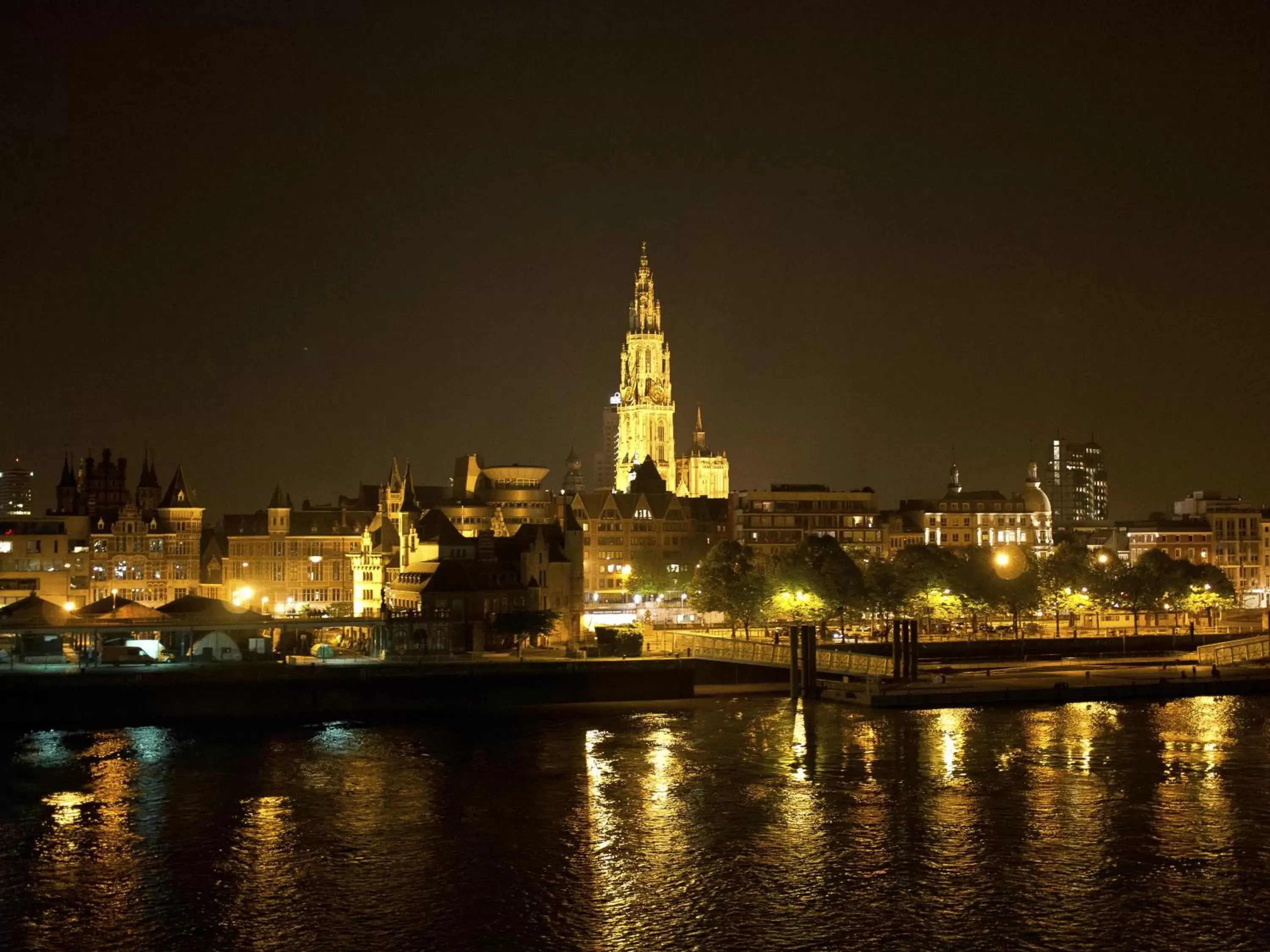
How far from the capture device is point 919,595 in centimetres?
11169

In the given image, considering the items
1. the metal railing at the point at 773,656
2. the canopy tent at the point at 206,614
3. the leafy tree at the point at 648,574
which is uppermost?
the leafy tree at the point at 648,574

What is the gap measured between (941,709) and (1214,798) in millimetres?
23340

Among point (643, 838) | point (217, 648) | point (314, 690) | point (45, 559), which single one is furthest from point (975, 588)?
point (45, 559)

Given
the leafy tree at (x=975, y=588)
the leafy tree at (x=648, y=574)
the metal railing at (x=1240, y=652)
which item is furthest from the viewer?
the leafy tree at (x=648, y=574)

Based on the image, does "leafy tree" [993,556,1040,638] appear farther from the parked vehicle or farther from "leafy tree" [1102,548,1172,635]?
the parked vehicle

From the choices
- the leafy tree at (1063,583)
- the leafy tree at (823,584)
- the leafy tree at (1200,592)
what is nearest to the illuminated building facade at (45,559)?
the leafy tree at (823,584)

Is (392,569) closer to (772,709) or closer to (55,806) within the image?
(772,709)

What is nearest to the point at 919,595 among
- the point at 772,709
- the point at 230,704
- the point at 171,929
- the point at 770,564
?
the point at 770,564

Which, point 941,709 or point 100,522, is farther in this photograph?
point 100,522

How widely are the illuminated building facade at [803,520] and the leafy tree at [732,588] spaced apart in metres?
26.5

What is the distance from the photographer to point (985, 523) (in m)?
156

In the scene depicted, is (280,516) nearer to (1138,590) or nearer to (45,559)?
(45,559)

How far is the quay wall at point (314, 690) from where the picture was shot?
73.2 m

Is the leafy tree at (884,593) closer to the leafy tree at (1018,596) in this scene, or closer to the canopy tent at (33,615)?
the leafy tree at (1018,596)
